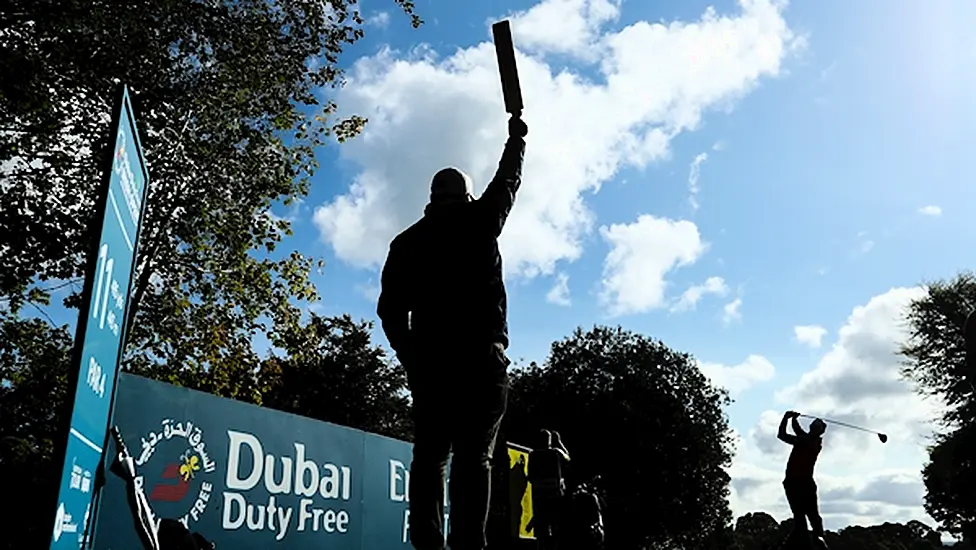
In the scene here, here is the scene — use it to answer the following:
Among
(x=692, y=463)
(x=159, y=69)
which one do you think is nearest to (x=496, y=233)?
(x=159, y=69)

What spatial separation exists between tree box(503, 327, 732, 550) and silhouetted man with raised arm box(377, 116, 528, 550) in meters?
38.4

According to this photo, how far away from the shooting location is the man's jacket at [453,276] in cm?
333

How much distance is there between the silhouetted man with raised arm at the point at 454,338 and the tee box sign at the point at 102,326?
1.11 m

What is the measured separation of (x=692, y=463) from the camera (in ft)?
140

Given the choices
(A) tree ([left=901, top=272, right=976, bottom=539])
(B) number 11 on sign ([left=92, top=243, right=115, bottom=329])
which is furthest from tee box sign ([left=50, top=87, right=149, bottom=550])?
(A) tree ([left=901, top=272, right=976, bottom=539])

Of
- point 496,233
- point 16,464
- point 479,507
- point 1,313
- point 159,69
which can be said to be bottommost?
point 479,507

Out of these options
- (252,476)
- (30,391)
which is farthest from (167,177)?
(252,476)

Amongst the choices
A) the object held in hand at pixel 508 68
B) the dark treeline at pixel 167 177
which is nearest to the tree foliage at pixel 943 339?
the dark treeline at pixel 167 177

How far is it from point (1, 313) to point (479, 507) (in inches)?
745

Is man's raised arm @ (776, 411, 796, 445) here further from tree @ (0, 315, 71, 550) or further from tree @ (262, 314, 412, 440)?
tree @ (262, 314, 412, 440)

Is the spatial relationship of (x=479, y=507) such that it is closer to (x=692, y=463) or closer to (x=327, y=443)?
(x=327, y=443)

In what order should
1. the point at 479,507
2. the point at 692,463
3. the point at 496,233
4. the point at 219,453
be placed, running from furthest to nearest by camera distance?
the point at 692,463 → the point at 219,453 → the point at 496,233 → the point at 479,507

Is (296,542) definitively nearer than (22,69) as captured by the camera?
Yes

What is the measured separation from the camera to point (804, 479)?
7.14 metres
